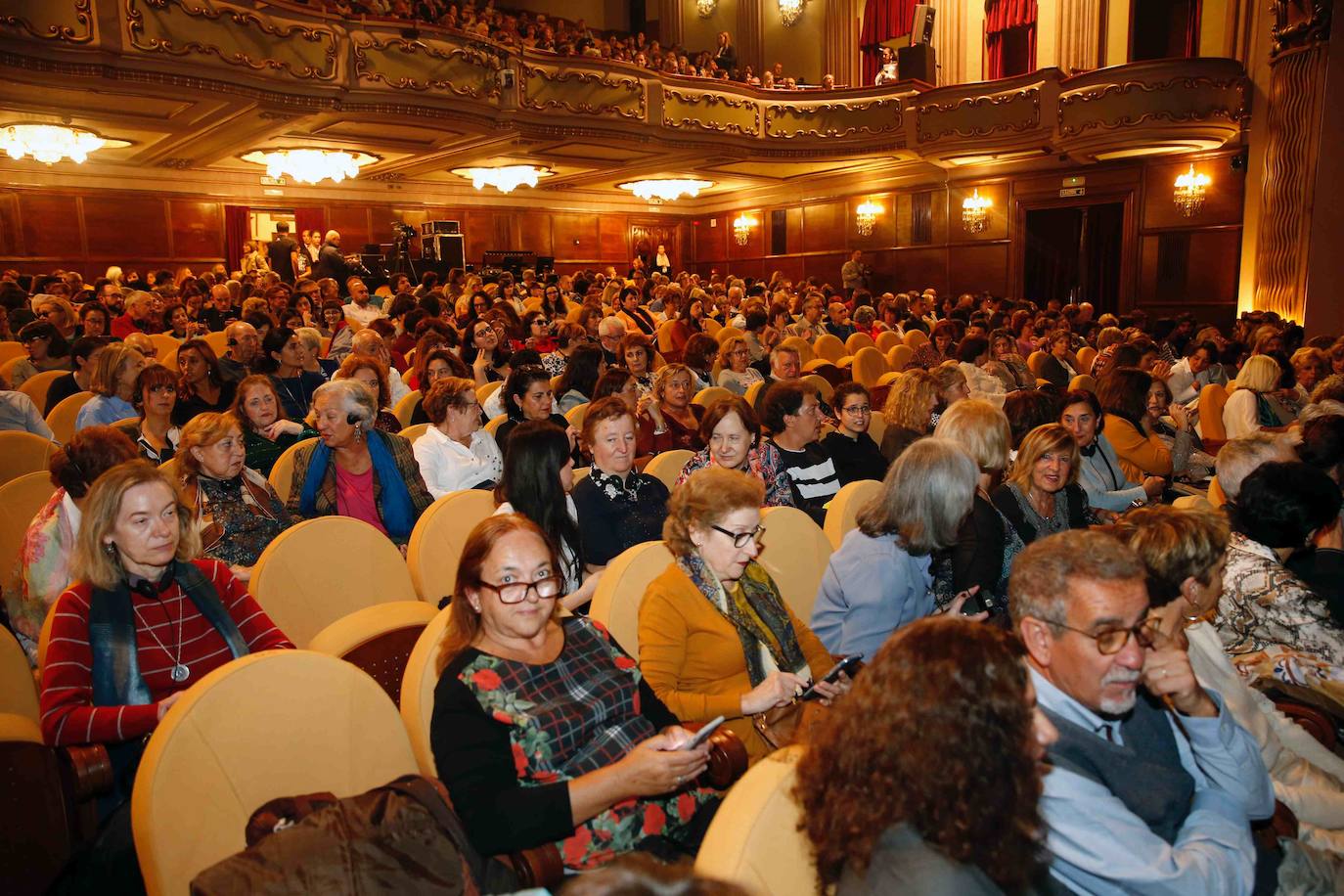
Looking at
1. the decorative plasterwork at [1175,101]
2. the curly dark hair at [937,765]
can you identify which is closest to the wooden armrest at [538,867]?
the curly dark hair at [937,765]

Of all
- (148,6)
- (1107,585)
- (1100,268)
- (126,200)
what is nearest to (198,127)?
(148,6)

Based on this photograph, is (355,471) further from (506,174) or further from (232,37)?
(506,174)

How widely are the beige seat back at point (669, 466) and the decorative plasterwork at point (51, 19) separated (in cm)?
699

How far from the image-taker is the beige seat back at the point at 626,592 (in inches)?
92.0

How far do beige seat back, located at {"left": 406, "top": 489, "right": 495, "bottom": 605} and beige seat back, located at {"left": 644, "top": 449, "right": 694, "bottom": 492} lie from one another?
38.7 inches

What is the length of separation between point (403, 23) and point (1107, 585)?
1013 cm

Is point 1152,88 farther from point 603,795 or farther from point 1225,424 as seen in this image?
point 603,795

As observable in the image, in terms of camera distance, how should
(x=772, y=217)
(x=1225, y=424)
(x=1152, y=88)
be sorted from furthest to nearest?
(x=772, y=217) < (x=1152, y=88) < (x=1225, y=424)

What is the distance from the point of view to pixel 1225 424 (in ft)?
18.6

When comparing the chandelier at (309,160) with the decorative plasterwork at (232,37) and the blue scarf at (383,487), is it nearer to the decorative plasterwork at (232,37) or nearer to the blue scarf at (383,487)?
the decorative plasterwork at (232,37)

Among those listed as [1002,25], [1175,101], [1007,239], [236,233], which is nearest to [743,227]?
[1007,239]

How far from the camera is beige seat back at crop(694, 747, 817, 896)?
1225 mm

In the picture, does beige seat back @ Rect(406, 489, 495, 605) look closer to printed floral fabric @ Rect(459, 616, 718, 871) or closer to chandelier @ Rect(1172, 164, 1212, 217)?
printed floral fabric @ Rect(459, 616, 718, 871)

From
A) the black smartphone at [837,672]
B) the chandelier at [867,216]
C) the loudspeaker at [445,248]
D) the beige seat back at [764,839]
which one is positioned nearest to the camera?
the beige seat back at [764,839]
